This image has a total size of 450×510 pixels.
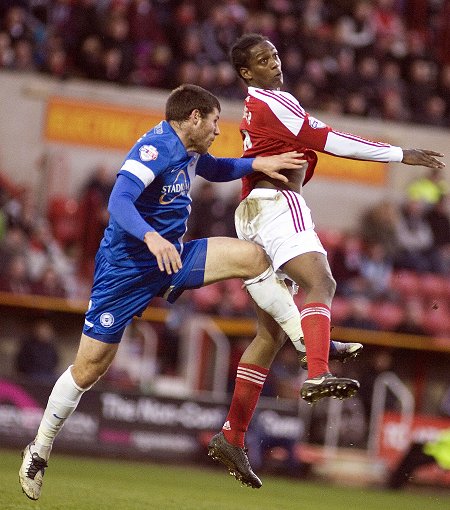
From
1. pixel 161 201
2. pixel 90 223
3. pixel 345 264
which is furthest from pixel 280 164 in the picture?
pixel 345 264

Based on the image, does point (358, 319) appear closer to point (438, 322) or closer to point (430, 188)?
point (438, 322)

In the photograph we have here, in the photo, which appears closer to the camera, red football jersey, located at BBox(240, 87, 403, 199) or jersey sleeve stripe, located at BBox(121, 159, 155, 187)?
jersey sleeve stripe, located at BBox(121, 159, 155, 187)

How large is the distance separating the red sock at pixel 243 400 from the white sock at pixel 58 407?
1028mm

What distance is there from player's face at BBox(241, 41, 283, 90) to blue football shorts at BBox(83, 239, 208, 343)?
1.15 m

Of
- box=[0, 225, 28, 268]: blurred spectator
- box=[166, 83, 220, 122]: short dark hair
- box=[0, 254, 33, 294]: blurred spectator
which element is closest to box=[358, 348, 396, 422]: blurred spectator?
box=[0, 254, 33, 294]: blurred spectator

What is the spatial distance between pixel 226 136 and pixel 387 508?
855 cm

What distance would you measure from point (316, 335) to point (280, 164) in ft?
3.68

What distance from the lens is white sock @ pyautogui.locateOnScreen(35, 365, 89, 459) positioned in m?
7.65

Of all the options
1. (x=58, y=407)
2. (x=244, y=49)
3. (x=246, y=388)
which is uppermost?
(x=244, y=49)

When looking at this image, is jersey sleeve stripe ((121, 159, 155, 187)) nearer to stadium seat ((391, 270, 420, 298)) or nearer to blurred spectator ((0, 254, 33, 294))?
blurred spectator ((0, 254, 33, 294))

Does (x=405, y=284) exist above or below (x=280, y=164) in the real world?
above

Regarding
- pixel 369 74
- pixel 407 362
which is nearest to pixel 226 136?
pixel 369 74

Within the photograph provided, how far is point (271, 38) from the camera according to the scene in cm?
1889

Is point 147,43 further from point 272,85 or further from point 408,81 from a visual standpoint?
point 272,85
